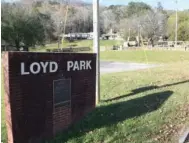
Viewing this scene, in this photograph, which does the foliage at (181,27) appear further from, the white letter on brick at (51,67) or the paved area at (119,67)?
the white letter on brick at (51,67)

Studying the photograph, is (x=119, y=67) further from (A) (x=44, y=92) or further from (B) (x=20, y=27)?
(B) (x=20, y=27)

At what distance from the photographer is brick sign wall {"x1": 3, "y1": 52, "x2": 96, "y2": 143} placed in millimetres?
6168

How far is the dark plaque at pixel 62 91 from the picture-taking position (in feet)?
23.5

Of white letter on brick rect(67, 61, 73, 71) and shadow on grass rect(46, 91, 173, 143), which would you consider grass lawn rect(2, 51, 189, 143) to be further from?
white letter on brick rect(67, 61, 73, 71)

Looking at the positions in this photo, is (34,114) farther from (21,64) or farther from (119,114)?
(119,114)

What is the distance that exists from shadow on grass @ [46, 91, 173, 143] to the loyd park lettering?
1197 mm

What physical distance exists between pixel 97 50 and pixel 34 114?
3758 millimetres

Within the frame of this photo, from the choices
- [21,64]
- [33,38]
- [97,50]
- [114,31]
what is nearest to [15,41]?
[33,38]

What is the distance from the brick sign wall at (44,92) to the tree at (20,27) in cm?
4254

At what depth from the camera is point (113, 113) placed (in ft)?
28.2

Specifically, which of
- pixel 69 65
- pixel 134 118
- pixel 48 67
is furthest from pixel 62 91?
pixel 134 118

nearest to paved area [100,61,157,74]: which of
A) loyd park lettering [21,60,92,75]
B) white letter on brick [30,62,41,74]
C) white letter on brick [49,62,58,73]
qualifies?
loyd park lettering [21,60,92,75]

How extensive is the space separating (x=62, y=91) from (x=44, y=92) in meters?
0.60

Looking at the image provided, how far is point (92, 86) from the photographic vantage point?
27.5ft
